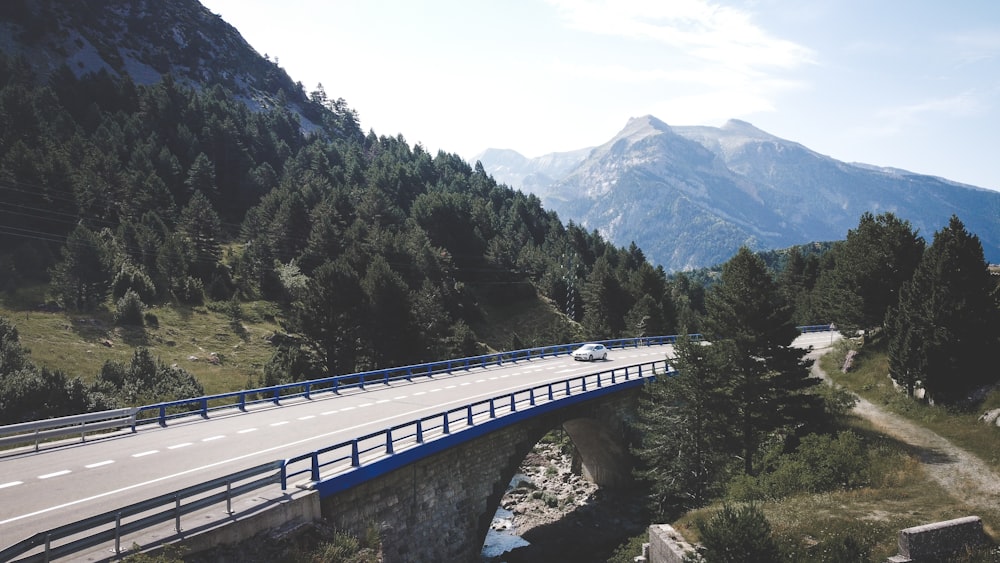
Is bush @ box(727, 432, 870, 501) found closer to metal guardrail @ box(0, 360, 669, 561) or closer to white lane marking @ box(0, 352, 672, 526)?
metal guardrail @ box(0, 360, 669, 561)

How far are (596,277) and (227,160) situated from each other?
78294 millimetres

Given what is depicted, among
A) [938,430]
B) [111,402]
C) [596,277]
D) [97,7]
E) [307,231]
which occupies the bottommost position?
[938,430]

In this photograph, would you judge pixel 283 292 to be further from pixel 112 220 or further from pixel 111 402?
pixel 111 402

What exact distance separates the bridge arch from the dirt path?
1644cm

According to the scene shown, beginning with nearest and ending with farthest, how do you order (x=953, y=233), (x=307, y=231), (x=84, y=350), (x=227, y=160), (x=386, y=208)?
(x=953, y=233), (x=84, y=350), (x=307, y=231), (x=386, y=208), (x=227, y=160)

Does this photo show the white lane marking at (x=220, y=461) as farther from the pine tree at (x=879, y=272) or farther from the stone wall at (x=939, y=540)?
the pine tree at (x=879, y=272)

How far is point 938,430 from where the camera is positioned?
28500 mm

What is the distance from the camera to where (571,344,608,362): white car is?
47.7 m

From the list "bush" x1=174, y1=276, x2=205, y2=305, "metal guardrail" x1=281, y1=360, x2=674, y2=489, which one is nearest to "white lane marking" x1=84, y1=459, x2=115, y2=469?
"metal guardrail" x1=281, y1=360, x2=674, y2=489

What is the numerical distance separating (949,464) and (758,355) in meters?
8.78

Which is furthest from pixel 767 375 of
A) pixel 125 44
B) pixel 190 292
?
pixel 125 44

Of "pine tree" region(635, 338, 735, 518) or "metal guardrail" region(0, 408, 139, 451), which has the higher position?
"metal guardrail" region(0, 408, 139, 451)

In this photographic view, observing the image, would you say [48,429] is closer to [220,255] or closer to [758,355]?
[758,355]

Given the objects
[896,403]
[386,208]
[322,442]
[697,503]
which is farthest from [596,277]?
[322,442]
